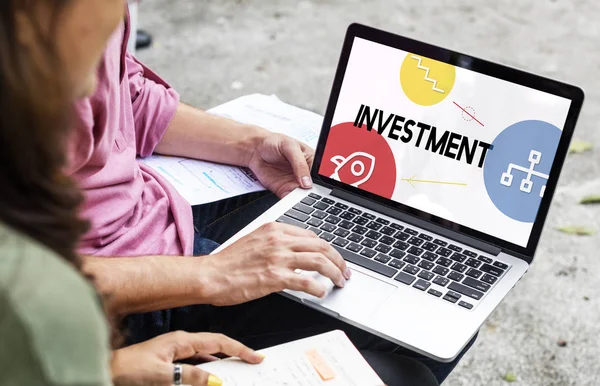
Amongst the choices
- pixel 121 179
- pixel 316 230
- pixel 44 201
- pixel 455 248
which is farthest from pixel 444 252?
pixel 44 201

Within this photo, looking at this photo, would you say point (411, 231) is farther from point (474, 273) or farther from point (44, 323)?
point (44, 323)

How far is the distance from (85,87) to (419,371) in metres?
0.78

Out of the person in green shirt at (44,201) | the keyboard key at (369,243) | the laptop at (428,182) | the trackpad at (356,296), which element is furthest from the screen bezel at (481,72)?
the person in green shirt at (44,201)

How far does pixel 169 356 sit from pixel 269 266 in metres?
0.22

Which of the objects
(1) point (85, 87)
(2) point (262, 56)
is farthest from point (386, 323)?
(2) point (262, 56)

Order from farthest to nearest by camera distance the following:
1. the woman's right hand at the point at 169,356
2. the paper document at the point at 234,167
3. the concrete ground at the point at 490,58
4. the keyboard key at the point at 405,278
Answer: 1. the concrete ground at the point at 490,58
2. the paper document at the point at 234,167
3. the keyboard key at the point at 405,278
4. the woman's right hand at the point at 169,356

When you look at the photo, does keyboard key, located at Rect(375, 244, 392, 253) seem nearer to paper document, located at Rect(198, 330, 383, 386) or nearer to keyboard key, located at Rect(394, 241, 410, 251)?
keyboard key, located at Rect(394, 241, 410, 251)

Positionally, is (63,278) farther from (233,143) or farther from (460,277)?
(233,143)

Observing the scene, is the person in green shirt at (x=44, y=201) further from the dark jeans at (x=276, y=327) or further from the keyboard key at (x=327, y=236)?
the keyboard key at (x=327, y=236)

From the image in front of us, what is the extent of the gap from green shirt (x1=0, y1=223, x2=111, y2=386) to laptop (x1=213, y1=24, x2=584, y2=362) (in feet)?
2.36

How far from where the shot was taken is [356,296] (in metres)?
1.36

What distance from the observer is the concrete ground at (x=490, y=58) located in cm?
238

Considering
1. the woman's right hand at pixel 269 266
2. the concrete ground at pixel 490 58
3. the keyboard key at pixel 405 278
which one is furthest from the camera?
the concrete ground at pixel 490 58

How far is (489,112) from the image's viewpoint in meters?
1.48
